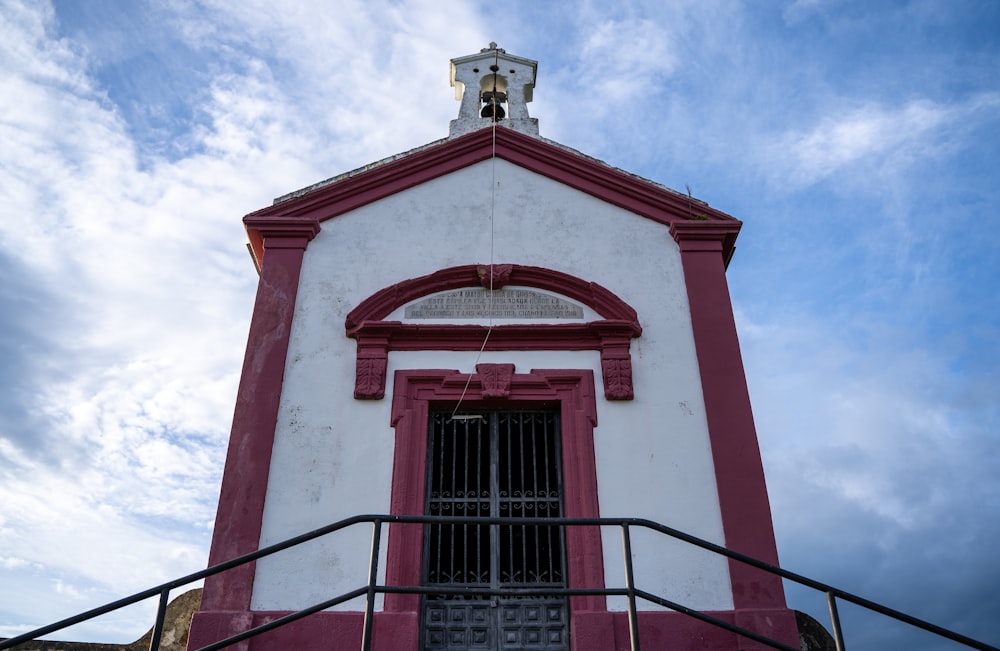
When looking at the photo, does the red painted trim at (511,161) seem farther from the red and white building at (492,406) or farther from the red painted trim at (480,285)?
the red painted trim at (480,285)

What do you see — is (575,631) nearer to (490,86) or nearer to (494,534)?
(494,534)

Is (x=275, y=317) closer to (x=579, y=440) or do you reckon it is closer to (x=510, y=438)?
(x=510, y=438)

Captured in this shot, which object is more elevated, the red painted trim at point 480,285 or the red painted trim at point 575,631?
the red painted trim at point 480,285

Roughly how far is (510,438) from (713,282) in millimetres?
2808

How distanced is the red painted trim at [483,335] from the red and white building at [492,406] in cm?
2

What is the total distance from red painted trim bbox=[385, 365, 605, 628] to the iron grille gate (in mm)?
162

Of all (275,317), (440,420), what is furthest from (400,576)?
(275,317)

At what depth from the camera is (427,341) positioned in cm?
845

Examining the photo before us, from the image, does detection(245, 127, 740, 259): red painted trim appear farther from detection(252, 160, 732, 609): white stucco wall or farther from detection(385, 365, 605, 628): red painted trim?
detection(385, 365, 605, 628): red painted trim

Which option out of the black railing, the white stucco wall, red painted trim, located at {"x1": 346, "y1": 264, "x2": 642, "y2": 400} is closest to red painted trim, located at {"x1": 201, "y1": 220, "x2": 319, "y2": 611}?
the white stucco wall

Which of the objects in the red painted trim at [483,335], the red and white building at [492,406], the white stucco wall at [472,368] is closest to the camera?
the red and white building at [492,406]

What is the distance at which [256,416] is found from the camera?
8.03 meters

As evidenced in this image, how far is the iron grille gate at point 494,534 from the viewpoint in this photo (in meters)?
7.25

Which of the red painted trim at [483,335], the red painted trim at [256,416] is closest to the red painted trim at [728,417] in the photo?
the red painted trim at [483,335]
